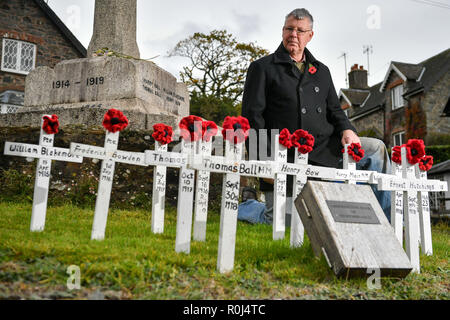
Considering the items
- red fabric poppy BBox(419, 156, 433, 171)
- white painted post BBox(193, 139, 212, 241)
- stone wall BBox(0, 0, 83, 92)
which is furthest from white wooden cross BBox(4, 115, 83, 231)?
stone wall BBox(0, 0, 83, 92)

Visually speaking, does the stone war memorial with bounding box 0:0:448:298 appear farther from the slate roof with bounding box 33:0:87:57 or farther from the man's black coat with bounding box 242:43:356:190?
the slate roof with bounding box 33:0:87:57

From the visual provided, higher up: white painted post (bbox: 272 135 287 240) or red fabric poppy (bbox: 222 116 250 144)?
red fabric poppy (bbox: 222 116 250 144)

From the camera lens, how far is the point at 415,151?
3582 mm

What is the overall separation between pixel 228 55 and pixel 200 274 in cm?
2436

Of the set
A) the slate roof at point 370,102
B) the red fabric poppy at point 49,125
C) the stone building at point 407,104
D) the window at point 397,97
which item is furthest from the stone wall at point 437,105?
the red fabric poppy at point 49,125

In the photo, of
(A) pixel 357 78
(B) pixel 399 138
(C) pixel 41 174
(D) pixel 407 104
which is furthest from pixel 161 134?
(A) pixel 357 78

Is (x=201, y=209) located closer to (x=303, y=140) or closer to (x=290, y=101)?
(x=303, y=140)

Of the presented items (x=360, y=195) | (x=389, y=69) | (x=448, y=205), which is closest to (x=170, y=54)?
(x=389, y=69)

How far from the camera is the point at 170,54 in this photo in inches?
1006

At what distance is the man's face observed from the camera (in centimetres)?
407

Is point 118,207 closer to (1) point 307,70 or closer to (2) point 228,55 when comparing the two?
(1) point 307,70

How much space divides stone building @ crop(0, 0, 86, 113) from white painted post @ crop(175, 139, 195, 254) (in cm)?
1775

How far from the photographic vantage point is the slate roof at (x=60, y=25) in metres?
20.2

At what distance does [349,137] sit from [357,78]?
29.1 m
